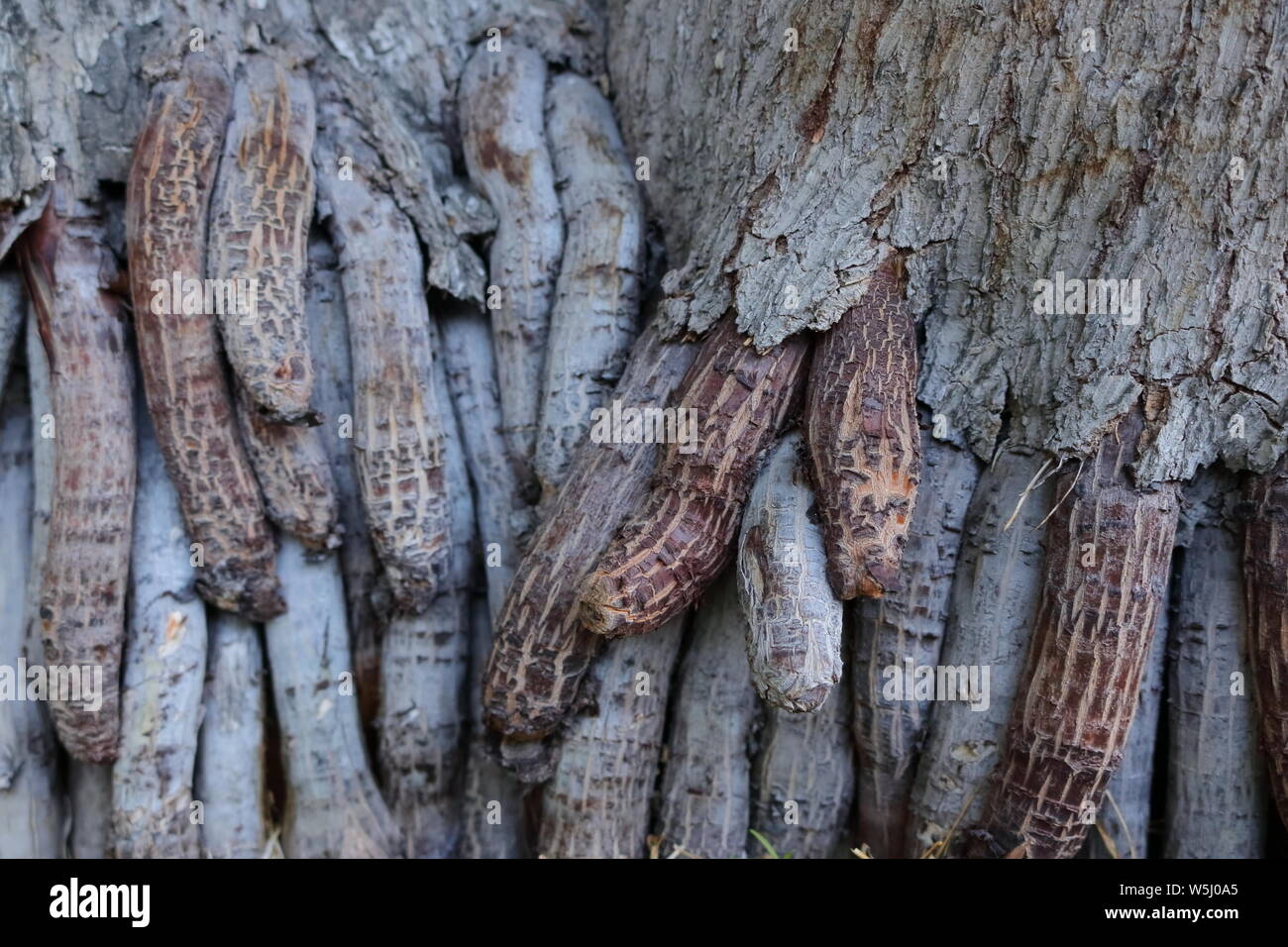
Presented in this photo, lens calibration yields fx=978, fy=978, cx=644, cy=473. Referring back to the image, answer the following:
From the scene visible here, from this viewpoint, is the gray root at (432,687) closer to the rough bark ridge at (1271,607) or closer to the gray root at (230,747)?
the gray root at (230,747)

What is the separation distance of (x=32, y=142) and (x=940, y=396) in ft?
8.94

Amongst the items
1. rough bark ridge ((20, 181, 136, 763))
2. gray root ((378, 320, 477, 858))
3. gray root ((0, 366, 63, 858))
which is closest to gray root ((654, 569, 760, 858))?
gray root ((378, 320, 477, 858))

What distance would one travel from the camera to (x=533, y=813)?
10.4 feet

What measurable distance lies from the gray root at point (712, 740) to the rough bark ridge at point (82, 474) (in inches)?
67.0

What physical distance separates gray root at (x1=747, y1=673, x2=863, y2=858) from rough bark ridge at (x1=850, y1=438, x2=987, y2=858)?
8 centimetres

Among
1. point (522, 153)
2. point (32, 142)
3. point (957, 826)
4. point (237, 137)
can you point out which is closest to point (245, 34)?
point (237, 137)

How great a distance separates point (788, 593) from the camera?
2363 millimetres

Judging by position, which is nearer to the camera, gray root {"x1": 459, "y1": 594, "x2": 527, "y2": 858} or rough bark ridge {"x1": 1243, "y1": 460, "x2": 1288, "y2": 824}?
rough bark ridge {"x1": 1243, "y1": 460, "x2": 1288, "y2": 824}

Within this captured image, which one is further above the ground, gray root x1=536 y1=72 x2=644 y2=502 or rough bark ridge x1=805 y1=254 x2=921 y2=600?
gray root x1=536 y1=72 x2=644 y2=502

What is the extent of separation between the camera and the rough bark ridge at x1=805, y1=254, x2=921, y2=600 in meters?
2.40

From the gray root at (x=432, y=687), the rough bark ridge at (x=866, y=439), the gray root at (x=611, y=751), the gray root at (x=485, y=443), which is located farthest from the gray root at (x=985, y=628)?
the gray root at (x=432, y=687)

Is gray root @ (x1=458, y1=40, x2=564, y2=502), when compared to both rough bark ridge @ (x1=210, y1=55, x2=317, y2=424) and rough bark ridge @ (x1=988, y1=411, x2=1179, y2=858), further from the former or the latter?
rough bark ridge @ (x1=988, y1=411, x2=1179, y2=858)

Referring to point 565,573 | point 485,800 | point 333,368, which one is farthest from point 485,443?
point 485,800

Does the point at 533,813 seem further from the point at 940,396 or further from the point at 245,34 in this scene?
the point at 245,34
